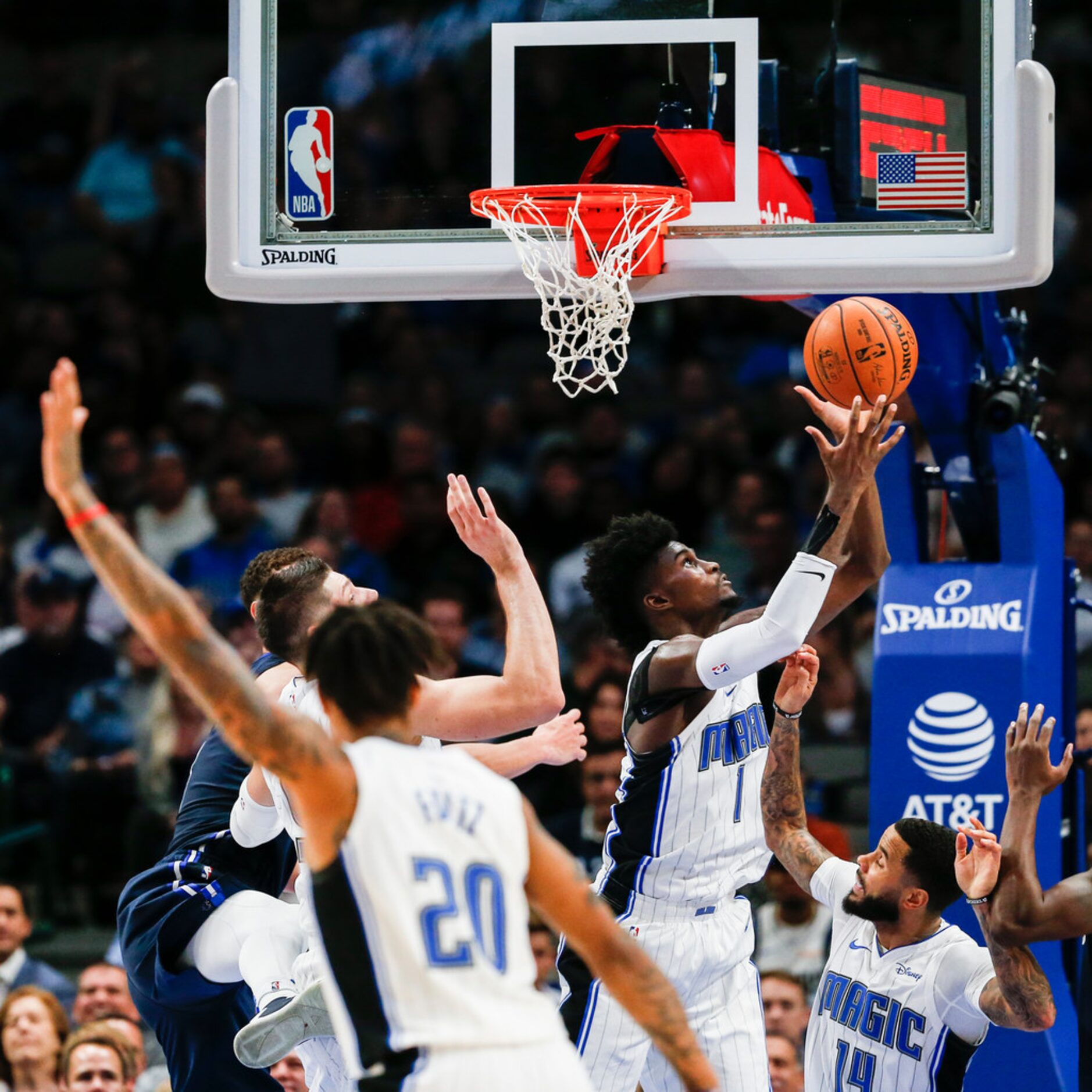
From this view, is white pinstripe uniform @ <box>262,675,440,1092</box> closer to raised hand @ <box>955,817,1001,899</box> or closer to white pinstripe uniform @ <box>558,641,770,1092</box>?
white pinstripe uniform @ <box>558,641,770,1092</box>

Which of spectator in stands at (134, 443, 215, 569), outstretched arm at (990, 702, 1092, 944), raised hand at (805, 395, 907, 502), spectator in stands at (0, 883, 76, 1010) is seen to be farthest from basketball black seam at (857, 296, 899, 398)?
spectator in stands at (134, 443, 215, 569)

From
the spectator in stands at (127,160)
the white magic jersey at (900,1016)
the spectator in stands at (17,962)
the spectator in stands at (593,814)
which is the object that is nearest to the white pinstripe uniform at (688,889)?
the white magic jersey at (900,1016)

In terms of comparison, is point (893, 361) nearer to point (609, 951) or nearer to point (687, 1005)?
point (687, 1005)

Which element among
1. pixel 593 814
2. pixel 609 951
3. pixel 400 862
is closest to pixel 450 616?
pixel 593 814

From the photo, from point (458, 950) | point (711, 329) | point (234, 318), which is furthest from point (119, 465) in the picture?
point (458, 950)

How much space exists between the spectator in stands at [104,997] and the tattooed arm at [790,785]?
3.48 meters

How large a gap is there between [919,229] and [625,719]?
1.79 meters

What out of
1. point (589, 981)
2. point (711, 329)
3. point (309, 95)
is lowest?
point (589, 981)

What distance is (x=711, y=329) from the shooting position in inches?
495

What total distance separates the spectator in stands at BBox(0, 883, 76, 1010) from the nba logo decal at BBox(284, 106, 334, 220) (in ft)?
13.1

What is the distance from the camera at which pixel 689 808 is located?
5.74 m

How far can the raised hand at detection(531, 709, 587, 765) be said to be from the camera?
212 inches

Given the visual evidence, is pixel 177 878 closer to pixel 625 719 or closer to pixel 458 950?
pixel 625 719

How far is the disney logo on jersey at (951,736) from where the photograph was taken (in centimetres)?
675
